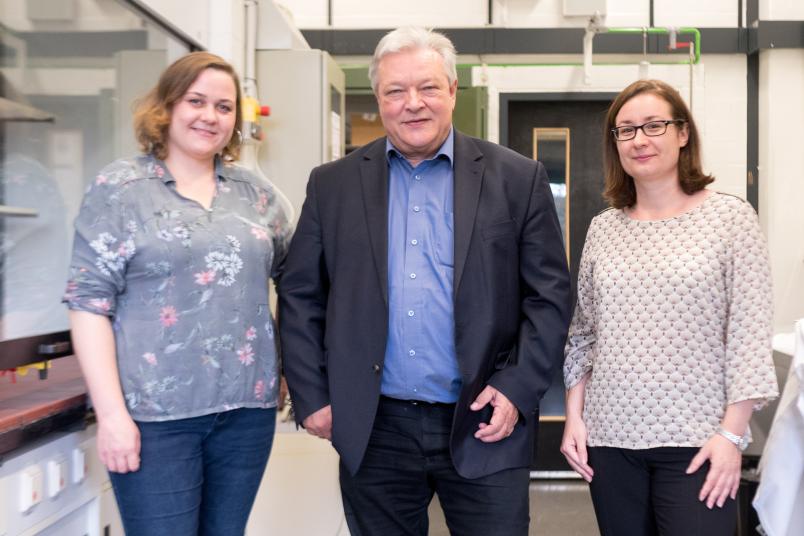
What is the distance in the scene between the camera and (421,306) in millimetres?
1662

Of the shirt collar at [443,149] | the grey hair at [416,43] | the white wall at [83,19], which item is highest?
the white wall at [83,19]

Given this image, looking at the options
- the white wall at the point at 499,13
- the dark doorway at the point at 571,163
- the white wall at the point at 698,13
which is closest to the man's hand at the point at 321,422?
the dark doorway at the point at 571,163

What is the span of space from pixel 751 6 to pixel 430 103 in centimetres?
362

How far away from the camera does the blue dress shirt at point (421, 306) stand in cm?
166

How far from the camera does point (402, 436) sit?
1695 millimetres

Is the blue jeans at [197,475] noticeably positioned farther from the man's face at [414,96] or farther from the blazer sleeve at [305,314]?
the man's face at [414,96]

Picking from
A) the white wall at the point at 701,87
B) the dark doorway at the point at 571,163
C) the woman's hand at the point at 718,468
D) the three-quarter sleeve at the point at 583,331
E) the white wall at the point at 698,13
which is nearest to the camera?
the woman's hand at the point at 718,468

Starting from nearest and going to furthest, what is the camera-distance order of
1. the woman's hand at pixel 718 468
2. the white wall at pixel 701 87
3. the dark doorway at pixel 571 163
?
the woman's hand at pixel 718 468
the white wall at pixel 701 87
the dark doorway at pixel 571 163

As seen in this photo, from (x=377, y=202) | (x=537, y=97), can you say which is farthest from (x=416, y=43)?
(x=537, y=97)

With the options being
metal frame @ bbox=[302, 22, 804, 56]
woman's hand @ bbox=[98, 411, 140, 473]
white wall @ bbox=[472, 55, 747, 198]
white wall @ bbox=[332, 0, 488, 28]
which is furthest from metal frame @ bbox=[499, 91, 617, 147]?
woman's hand @ bbox=[98, 411, 140, 473]

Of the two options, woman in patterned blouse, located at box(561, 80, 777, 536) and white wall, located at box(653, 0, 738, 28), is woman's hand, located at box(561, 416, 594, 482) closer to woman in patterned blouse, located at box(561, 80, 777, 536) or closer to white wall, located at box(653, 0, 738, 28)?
woman in patterned blouse, located at box(561, 80, 777, 536)

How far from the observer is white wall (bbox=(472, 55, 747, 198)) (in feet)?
13.9

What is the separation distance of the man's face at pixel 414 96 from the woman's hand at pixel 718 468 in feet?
2.77

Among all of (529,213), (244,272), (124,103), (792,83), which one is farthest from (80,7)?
(792,83)
